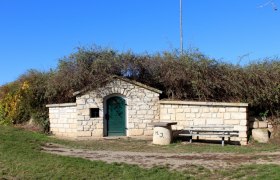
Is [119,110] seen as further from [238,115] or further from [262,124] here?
[262,124]

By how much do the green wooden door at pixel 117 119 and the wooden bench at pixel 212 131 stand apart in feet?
10.3

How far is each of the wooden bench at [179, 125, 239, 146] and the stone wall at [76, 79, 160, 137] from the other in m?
2.16

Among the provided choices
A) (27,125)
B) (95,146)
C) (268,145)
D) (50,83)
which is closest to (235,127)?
(268,145)

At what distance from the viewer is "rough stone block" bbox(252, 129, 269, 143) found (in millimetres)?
17328

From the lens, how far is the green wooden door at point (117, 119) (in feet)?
62.1

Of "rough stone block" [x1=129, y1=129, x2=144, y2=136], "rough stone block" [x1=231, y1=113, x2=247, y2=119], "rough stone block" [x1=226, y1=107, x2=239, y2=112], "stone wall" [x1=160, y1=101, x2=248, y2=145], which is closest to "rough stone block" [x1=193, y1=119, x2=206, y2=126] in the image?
"stone wall" [x1=160, y1=101, x2=248, y2=145]

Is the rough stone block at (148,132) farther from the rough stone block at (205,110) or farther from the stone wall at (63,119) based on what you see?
the stone wall at (63,119)

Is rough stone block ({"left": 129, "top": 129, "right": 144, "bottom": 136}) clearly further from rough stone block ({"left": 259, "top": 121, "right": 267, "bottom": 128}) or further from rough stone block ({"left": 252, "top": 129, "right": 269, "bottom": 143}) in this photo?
rough stone block ({"left": 259, "top": 121, "right": 267, "bottom": 128})

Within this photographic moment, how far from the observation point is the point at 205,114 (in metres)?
17.9

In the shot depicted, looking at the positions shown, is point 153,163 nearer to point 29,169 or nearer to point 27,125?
point 29,169

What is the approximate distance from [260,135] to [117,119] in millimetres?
6560

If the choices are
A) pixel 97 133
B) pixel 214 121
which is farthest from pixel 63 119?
pixel 214 121

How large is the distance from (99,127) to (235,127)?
623cm

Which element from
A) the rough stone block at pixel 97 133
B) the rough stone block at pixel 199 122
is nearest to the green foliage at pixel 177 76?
the rough stone block at pixel 199 122
